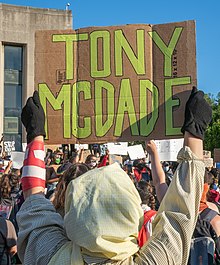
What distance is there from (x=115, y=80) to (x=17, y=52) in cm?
2477

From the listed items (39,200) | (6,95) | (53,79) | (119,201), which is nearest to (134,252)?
(119,201)

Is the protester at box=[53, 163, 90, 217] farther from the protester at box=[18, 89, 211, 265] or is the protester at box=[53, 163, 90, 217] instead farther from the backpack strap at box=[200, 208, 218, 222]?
the protester at box=[18, 89, 211, 265]

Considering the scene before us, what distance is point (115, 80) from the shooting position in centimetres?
473

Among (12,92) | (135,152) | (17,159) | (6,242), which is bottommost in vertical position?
(6,242)

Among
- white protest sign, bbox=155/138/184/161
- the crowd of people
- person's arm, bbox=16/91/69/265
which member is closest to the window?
white protest sign, bbox=155/138/184/161

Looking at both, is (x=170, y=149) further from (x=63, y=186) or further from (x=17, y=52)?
(x=17, y=52)

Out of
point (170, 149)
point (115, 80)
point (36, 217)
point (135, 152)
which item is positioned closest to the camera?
point (36, 217)

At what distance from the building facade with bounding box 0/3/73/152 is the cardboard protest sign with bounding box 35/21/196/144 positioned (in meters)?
23.2

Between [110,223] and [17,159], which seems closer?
[110,223]

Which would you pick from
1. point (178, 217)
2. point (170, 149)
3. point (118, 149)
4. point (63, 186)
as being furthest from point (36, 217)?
point (118, 149)

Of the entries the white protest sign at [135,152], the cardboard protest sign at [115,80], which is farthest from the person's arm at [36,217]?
the white protest sign at [135,152]

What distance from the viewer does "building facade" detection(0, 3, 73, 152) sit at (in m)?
27.8

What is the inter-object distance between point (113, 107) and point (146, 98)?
0.32m

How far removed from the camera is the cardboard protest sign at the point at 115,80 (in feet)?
14.9
